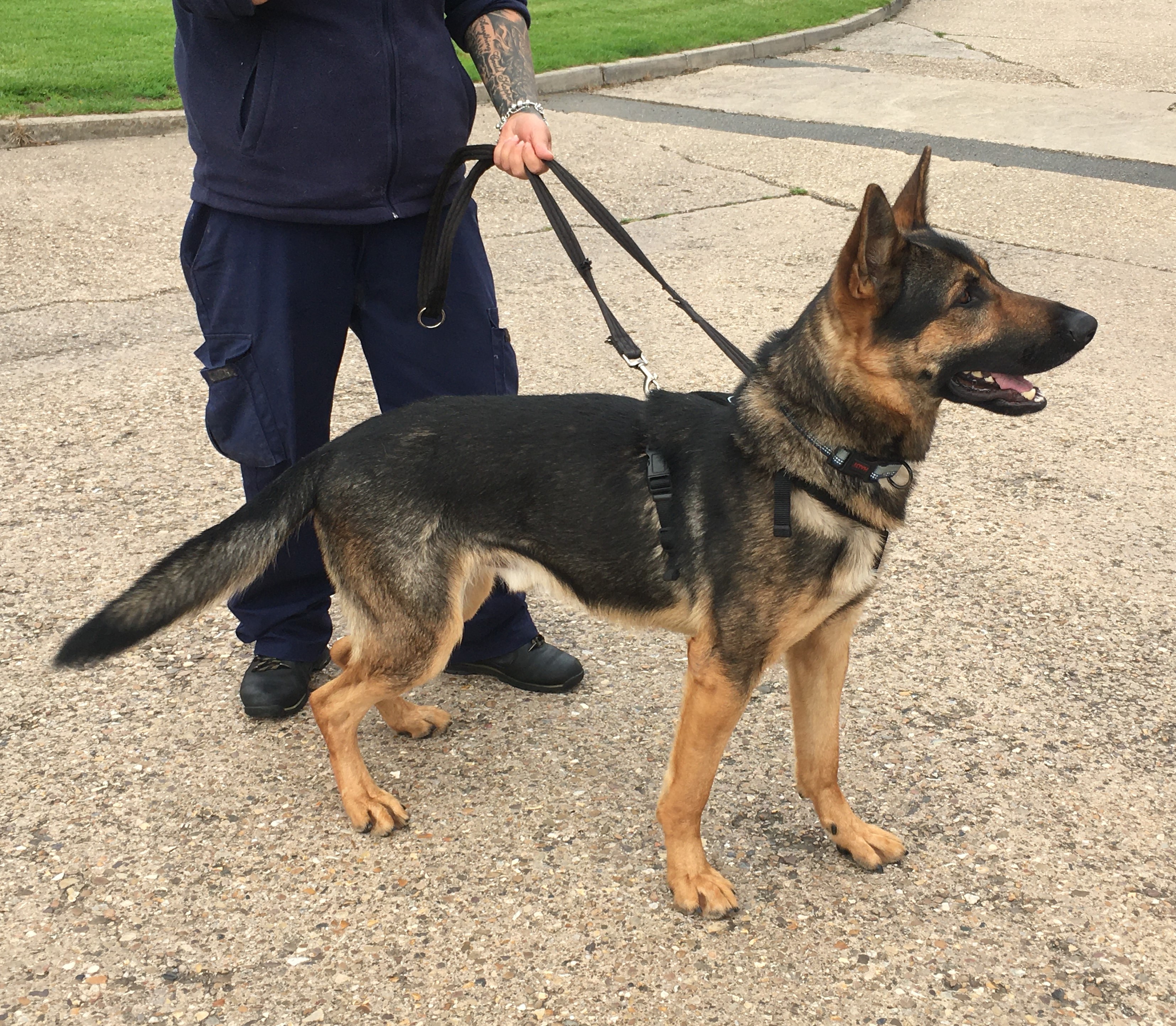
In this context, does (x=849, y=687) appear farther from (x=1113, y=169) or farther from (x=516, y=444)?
(x=1113, y=169)

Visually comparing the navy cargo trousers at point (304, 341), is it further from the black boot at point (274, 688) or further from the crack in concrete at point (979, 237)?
the crack in concrete at point (979, 237)

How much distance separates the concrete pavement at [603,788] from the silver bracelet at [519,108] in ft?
5.81

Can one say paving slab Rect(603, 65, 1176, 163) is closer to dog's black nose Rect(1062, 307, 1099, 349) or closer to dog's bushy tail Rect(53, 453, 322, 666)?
dog's black nose Rect(1062, 307, 1099, 349)

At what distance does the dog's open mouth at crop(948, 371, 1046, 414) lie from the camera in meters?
2.50

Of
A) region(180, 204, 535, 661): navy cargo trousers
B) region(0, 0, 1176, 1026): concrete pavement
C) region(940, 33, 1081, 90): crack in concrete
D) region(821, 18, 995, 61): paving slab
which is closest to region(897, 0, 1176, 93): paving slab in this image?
region(940, 33, 1081, 90): crack in concrete

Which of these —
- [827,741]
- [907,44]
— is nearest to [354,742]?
[827,741]

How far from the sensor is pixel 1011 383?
2.53 metres

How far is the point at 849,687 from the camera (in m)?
3.54

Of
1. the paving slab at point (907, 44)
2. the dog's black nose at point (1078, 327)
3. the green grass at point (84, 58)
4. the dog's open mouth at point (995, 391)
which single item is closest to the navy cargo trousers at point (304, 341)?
the dog's open mouth at point (995, 391)

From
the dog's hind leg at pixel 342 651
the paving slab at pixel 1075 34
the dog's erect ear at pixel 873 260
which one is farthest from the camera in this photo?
the paving slab at pixel 1075 34

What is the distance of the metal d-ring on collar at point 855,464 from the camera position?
2.59 metres

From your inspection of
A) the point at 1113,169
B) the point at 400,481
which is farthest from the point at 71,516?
the point at 1113,169

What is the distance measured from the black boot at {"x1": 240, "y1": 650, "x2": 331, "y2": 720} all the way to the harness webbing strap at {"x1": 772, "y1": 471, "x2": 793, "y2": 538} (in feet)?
5.63

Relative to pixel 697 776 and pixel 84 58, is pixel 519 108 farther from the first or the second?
pixel 84 58
